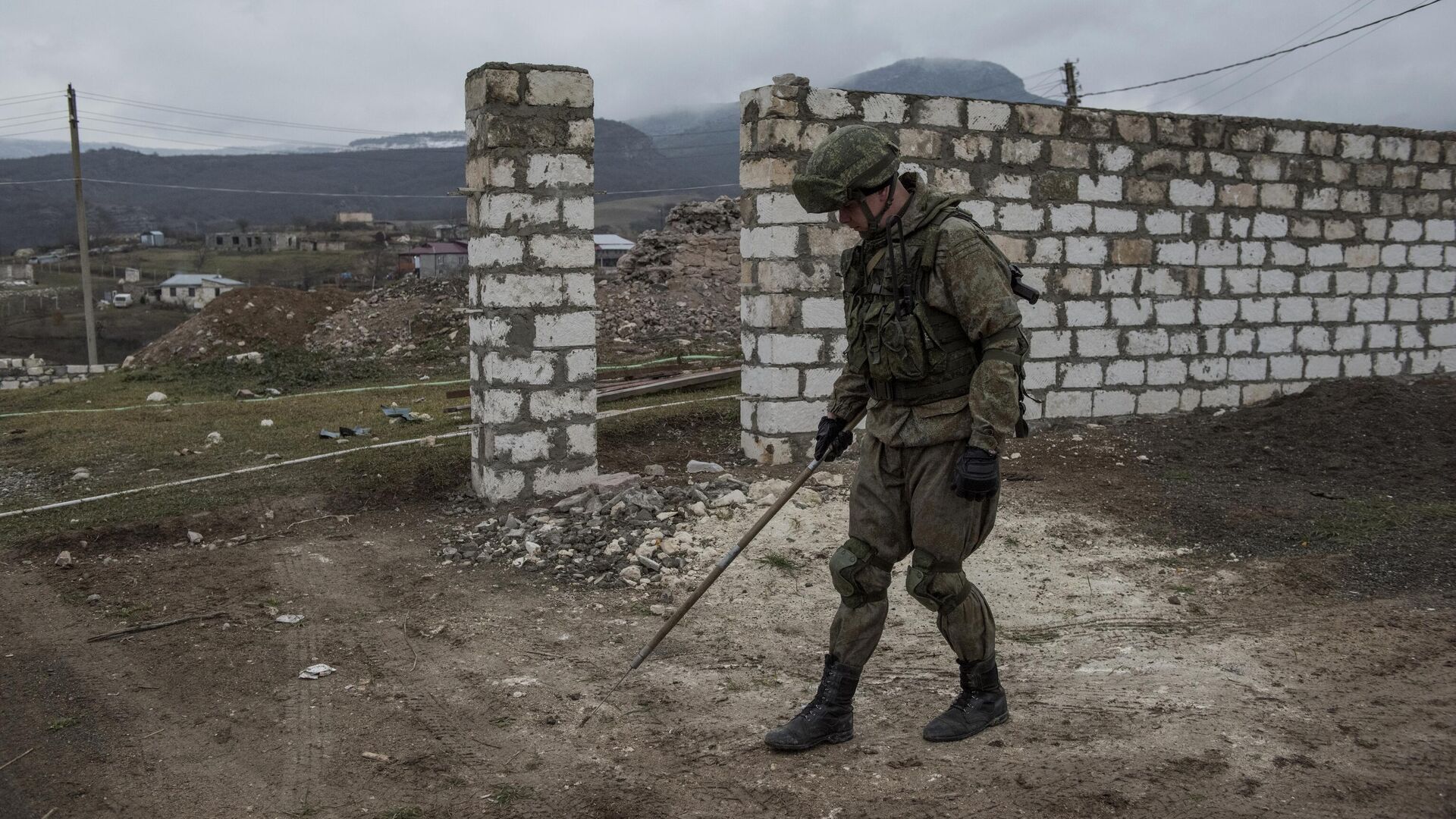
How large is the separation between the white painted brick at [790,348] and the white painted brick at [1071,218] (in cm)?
236

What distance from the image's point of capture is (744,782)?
3.49 metres

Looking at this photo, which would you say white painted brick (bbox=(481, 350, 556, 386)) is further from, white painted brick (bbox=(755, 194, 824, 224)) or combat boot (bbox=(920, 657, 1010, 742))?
combat boot (bbox=(920, 657, 1010, 742))

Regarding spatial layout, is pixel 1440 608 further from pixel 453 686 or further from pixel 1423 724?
pixel 453 686

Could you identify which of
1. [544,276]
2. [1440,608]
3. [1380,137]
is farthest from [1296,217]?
[544,276]

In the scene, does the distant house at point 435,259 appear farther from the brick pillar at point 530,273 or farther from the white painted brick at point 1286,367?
the brick pillar at point 530,273

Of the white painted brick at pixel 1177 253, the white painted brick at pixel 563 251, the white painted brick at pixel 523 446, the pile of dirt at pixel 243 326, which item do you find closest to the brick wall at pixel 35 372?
the pile of dirt at pixel 243 326

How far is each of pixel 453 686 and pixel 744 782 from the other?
1.61 metres

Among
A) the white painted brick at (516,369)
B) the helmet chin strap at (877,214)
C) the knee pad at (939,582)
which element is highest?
the helmet chin strap at (877,214)

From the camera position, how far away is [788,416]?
26.6ft

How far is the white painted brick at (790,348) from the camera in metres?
8.03

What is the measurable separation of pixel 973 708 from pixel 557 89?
5108mm

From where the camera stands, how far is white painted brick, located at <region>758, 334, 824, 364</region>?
803 centimetres

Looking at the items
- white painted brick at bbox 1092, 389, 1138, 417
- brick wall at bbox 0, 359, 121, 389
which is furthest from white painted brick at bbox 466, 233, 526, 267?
brick wall at bbox 0, 359, 121, 389

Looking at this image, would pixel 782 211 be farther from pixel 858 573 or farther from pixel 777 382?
pixel 858 573
